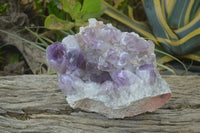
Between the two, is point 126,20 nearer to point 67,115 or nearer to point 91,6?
point 91,6

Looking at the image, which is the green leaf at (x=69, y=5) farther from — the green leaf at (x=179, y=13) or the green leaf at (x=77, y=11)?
the green leaf at (x=179, y=13)

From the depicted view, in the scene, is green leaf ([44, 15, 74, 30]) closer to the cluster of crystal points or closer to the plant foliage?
the plant foliage

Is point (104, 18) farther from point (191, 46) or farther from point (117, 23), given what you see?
point (191, 46)

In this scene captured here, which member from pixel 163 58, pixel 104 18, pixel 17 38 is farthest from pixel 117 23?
pixel 17 38

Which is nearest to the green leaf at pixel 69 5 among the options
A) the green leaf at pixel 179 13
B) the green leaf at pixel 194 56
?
the green leaf at pixel 179 13

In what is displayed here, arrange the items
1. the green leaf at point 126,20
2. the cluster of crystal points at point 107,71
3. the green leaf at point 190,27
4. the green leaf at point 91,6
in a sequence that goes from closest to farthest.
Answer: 1. the cluster of crystal points at point 107,71
2. the green leaf at point 91,6
3. the green leaf at point 190,27
4. the green leaf at point 126,20

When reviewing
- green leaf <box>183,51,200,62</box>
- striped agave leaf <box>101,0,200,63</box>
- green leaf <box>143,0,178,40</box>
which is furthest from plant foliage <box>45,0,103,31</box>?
green leaf <box>183,51,200,62</box>

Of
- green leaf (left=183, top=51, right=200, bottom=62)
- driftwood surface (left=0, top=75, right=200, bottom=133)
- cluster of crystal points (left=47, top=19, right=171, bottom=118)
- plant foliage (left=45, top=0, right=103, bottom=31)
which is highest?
plant foliage (left=45, top=0, right=103, bottom=31)
